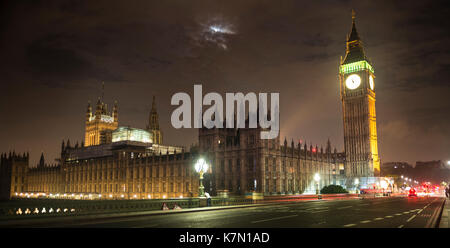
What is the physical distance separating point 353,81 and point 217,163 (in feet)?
188

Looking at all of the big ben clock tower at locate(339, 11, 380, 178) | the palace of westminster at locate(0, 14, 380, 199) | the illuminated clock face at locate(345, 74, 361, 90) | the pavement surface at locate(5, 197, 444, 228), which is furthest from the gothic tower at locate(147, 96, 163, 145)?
the pavement surface at locate(5, 197, 444, 228)

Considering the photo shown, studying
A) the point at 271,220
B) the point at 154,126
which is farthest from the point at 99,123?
the point at 271,220

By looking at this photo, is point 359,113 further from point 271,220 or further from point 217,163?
point 271,220

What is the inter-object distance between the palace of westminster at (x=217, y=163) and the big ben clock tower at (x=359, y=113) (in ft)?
0.89

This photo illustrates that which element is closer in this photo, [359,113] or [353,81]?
[359,113]

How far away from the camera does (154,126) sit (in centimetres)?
15275

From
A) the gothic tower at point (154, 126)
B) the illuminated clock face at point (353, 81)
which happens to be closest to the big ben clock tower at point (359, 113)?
the illuminated clock face at point (353, 81)

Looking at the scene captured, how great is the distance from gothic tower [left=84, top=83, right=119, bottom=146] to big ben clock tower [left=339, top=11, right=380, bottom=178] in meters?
106

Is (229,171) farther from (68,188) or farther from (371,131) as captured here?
(68,188)

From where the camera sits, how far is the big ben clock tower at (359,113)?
102 meters

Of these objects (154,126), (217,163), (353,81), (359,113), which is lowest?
(217,163)

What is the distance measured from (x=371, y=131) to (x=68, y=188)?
9925 cm

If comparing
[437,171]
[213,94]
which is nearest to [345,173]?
[213,94]
